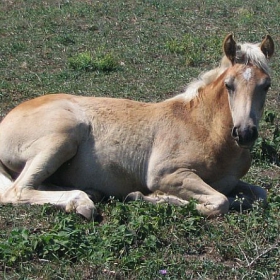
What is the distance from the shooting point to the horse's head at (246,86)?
21.9ft

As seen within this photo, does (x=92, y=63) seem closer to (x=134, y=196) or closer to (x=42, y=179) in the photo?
(x=42, y=179)

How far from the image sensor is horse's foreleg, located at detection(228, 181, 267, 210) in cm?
717

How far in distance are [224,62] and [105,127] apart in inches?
54.1

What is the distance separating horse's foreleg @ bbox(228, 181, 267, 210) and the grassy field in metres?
0.15

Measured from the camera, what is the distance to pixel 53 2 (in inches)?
659

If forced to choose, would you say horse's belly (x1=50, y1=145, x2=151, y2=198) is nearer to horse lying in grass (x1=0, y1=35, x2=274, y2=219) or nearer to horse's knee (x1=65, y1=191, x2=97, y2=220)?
horse lying in grass (x1=0, y1=35, x2=274, y2=219)

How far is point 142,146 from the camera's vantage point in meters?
7.54

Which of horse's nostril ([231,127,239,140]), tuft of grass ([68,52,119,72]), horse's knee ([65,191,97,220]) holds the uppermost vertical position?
horse's nostril ([231,127,239,140])

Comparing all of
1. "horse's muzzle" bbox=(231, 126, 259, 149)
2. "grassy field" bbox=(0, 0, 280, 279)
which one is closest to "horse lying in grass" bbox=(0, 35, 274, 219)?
"horse's muzzle" bbox=(231, 126, 259, 149)

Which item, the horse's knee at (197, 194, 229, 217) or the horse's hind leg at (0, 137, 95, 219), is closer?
the horse's knee at (197, 194, 229, 217)

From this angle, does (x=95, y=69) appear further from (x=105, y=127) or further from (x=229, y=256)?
(x=229, y=256)

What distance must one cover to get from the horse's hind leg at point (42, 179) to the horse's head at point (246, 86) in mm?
1571

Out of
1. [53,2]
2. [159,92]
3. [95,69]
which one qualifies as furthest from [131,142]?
[53,2]

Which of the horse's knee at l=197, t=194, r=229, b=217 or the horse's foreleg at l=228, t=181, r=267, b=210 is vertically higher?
the horse's knee at l=197, t=194, r=229, b=217
